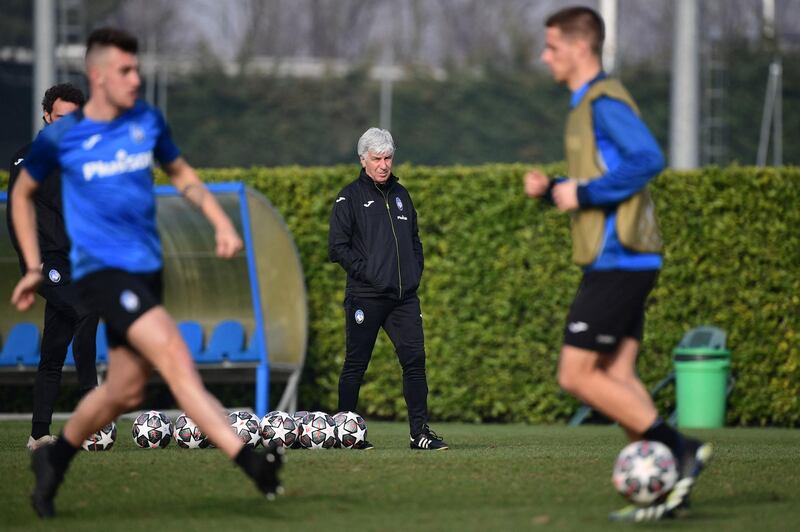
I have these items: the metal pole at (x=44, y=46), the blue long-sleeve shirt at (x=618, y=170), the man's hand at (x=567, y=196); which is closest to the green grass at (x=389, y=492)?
the blue long-sleeve shirt at (x=618, y=170)

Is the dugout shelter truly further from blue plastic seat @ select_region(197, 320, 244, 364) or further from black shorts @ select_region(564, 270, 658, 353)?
black shorts @ select_region(564, 270, 658, 353)

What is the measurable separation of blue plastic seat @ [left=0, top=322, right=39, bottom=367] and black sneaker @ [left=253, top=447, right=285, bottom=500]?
842cm

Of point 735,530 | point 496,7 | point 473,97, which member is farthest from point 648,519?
point 496,7

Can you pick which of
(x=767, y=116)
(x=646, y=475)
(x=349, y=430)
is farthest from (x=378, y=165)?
(x=767, y=116)

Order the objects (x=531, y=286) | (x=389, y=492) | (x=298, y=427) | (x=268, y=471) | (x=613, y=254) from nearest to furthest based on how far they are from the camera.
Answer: (x=268, y=471), (x=613, y=254), (x=389, y=492), (x=298, y=427), (x=531, y=286)

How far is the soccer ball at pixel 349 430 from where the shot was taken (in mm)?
9555

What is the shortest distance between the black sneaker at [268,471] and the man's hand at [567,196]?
1.67 meters

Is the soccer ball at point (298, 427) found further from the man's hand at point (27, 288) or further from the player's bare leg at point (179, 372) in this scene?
the man's hand at point (27, 288)

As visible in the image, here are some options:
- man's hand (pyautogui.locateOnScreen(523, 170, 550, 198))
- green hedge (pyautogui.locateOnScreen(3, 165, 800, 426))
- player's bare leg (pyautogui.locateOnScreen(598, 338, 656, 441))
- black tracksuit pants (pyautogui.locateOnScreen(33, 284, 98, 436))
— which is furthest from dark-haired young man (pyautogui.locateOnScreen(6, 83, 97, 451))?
green hedge (pyautogui.locateOnScreen(3, 165, 800, 426))

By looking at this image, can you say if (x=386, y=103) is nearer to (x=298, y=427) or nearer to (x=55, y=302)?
(x=298, y=427)

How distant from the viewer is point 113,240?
618cm

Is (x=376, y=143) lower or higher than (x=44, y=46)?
lower

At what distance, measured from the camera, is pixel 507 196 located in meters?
13.9

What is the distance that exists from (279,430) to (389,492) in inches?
110
